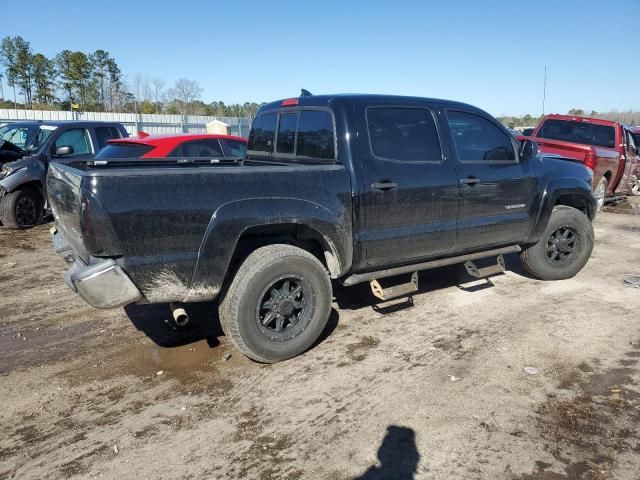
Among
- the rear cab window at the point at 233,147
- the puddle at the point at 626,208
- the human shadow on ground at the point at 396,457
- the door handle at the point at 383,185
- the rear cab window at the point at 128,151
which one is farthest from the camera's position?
the puddle at the point at 626,208

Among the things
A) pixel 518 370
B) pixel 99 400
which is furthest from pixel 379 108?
pixel 99 400

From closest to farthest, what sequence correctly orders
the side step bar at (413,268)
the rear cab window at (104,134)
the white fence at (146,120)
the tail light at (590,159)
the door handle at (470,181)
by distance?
the side step bar at (413,268) < the door handle at (470,181) < the rear cab window at (104,134) < the tail light at (590,159) < the white fence at (146,120)

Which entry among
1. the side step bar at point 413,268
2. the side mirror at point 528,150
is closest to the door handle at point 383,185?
the side step bar at point 413,268

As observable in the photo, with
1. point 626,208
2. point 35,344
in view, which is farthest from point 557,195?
point 626,208

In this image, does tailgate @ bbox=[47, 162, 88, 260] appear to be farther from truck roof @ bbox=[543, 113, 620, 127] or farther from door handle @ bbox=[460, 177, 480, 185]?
truck roof @ bbox=[543, 113, 620, 127]

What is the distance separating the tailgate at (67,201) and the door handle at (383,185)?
85.6 inches

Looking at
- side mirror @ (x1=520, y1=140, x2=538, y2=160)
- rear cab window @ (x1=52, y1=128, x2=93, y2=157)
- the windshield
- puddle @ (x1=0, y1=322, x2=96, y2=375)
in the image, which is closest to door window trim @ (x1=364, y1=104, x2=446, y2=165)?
side mirror @ (x1=520, y1=140, x2=538, y2=160)

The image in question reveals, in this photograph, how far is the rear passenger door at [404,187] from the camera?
4176 millimetres

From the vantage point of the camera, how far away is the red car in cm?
720

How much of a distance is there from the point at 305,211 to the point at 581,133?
9032 mm

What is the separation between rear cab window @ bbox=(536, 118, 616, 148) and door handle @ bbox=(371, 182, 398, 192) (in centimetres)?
781

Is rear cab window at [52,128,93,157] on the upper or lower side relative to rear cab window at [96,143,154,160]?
upper

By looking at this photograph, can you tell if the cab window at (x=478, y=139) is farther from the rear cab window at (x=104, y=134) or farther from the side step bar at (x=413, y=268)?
the rear cab window at (x=104, y=134)

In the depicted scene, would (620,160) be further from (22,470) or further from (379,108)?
(22,470)
